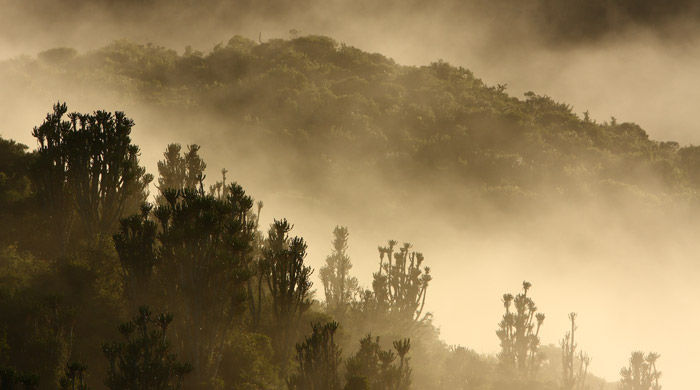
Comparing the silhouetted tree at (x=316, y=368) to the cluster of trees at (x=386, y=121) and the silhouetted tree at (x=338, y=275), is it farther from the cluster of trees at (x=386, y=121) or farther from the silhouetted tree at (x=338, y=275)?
the cluster of trees at (x=386, y=121)

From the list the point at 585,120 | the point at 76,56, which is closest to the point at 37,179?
the point at 76,56

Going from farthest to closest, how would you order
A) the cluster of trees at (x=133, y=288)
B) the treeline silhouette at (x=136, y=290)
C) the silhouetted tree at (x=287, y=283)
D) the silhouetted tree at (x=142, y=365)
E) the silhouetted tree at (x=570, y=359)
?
the silhouetted tree at (x=570, y=359), the silhouetted tree at (x=287, y=283), the cluster of trees at (x=133, y=288), the treeline silhouette at (x=136, y=290), the silhouetted tree at (x=142, y=365)

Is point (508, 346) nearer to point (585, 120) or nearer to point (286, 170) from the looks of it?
point (286, 170)

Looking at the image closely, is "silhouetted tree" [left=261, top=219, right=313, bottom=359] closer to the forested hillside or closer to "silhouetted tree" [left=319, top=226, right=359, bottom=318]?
the forested hillside

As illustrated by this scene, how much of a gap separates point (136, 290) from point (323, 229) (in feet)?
184

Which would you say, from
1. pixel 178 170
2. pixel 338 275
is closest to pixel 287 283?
pixel 178 170

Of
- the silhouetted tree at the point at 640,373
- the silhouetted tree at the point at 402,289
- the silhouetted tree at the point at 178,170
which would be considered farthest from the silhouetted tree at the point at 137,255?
the silhouetted tree at the point at 640,373

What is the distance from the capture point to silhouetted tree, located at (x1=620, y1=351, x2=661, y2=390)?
185 ft

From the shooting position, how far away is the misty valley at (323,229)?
21266 millimetres

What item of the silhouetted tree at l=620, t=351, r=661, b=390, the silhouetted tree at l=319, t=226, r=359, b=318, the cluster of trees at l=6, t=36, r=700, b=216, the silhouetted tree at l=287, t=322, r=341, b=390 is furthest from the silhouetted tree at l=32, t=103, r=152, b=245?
the cluster of trees at l=6, t=36, r=700, b=216

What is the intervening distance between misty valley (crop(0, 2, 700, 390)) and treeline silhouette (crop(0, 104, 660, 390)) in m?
0.10

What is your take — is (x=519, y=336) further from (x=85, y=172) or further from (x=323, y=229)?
(x=85, y=172)

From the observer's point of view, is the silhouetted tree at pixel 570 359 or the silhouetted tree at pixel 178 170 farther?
the silhouetted tree at pixel 570 359

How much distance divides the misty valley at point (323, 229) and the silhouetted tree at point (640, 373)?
0.25 m
